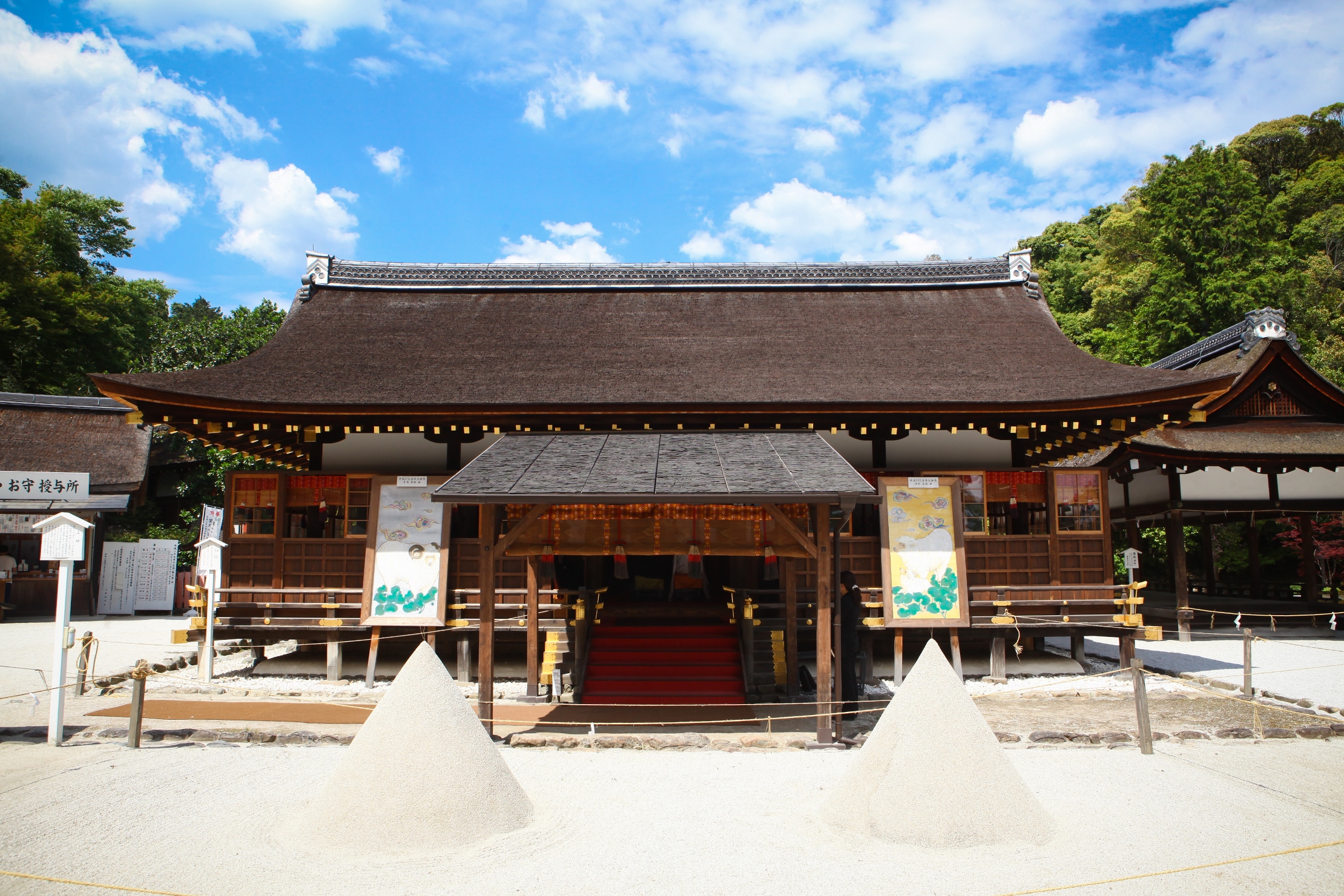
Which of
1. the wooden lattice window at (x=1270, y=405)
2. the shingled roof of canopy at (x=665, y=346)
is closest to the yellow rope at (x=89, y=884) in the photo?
the shingled roof of canopy at (x=665, y=346)

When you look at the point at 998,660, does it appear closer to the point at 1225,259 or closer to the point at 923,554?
the point at 923,554

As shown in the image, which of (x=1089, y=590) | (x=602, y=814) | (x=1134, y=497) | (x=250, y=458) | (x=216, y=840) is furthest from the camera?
(x=250, y=458)

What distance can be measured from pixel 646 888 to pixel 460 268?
41.6 ft

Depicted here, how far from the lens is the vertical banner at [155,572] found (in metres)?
20.1

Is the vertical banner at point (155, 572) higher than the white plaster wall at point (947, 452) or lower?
lower

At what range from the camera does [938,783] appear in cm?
507

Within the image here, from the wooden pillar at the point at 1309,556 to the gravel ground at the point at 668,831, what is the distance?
44.4 feet

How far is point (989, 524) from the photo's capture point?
1153cm

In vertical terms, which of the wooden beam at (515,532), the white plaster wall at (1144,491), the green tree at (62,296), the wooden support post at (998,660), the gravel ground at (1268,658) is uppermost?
the green tree at (62,296)

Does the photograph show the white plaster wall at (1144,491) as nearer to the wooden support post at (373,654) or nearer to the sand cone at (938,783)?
the sand cone at (938,783)

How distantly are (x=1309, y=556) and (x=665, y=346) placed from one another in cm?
1643

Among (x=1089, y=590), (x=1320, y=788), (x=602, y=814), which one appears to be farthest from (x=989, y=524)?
(x=602, y=814)

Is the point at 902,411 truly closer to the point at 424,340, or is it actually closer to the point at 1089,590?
the point at 1089,590

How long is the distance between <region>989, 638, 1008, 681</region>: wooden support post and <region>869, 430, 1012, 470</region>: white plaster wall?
8.35 feet
